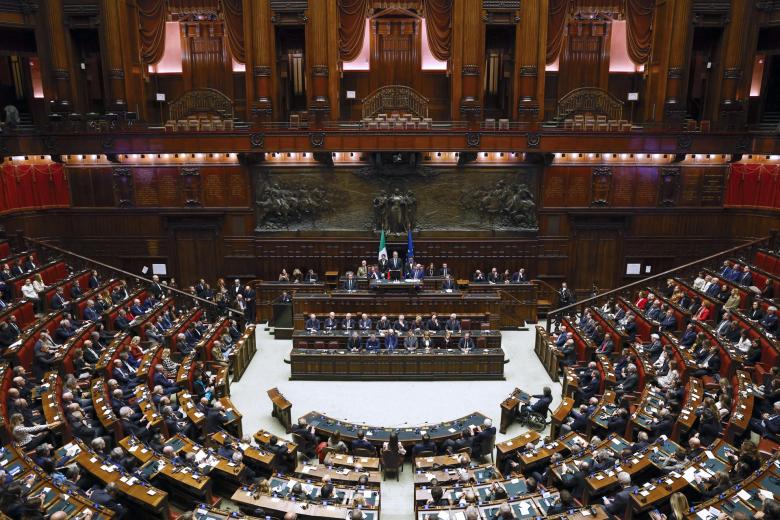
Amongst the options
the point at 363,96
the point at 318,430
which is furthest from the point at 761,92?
the point at 318,430

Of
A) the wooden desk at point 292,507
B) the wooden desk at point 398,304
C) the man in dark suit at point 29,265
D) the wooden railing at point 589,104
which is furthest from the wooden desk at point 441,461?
the man in dark suit at point 29,265

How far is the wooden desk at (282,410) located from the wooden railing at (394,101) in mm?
9505

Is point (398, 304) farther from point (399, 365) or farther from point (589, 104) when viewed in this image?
point (589, 104)

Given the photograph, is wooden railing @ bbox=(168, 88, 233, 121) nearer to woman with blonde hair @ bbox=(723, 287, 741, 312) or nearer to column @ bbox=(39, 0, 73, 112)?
column @ bbox=(39, 0, 73, 112)

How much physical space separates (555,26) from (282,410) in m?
14.4

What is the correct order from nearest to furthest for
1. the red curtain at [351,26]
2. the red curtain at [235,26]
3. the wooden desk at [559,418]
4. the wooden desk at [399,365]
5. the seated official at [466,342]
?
the wooden desk at [559,418], the wooden desk at [399,365], the seated official at [466,342], the red curtain at [351,26], the red curtain at [235,26]

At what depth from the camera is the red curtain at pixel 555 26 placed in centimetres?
→ 1769

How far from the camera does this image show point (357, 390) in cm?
1282

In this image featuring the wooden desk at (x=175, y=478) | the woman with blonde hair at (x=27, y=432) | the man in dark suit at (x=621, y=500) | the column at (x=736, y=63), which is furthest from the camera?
the column at (x=736, y=63)

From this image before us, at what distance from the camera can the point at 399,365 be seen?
13.3m

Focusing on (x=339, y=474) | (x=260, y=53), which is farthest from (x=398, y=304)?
(x=260, y=53)

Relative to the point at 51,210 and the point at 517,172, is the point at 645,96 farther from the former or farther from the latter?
the point at 51,210

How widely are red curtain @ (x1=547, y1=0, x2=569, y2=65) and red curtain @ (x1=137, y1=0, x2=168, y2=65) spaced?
12367 mm

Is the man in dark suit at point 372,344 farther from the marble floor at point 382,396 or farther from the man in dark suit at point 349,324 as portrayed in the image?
the man in dark suit at point 349,324
